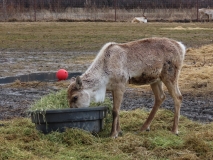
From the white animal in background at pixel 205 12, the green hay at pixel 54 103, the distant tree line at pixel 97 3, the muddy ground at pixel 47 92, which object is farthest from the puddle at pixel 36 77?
→ the white animal in background at pixel 205 12

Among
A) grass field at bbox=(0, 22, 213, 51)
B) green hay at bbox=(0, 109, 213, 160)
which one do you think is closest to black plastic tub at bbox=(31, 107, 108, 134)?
green hay at bbox=(0, 109, 213, 160)

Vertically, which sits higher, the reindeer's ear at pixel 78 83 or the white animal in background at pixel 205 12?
the reindeer's ear at pixel 78 83

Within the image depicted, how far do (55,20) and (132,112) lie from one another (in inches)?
1189

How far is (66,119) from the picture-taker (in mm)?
8070

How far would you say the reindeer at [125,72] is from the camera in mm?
8453

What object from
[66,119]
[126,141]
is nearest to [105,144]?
[126,141]

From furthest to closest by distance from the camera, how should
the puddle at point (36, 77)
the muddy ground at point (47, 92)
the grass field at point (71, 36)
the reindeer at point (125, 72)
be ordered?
the grass field at point (71, 36) → the puddle at point (36, 77) → the muddy ground at point (47, 92) → the reindeer at point (125, 72)

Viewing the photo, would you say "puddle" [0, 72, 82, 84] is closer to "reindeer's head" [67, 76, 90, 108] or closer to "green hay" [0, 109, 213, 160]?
"green hay" [0, 109, 213, 160]

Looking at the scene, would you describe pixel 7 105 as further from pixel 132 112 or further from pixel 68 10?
pixel 68 10

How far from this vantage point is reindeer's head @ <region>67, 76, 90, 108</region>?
8.36 meters

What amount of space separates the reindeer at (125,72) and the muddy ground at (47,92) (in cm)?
142

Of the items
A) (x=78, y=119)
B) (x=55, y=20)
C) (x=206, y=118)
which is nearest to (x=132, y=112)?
(x=206, y=118)

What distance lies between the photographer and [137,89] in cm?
1313

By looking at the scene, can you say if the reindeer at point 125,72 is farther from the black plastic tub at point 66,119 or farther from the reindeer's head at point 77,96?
the black plastic tub at point 66,119
